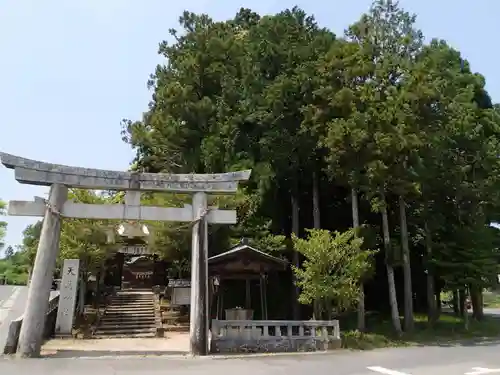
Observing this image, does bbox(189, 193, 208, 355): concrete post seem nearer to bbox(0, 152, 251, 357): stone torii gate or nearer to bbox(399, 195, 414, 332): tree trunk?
bbox(0, 152, 251, 357): stone torii gate

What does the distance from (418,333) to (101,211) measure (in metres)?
13.9

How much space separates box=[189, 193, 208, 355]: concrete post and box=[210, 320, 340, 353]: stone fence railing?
0.73 metres

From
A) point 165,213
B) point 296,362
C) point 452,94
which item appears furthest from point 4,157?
point 452,94

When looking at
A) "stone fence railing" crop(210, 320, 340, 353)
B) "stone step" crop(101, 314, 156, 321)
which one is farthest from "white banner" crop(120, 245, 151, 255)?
"stone fence railing" crop(210, 320, 340, 353)

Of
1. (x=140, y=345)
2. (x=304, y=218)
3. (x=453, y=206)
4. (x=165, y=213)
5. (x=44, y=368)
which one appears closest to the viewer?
(x=44, y=368)

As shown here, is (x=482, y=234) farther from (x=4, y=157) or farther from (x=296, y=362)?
(x=4, y=157)

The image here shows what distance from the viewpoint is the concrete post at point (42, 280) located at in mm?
11672

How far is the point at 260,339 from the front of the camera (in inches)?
531

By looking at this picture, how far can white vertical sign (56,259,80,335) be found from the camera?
16.7 meters

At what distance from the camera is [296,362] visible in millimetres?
11398

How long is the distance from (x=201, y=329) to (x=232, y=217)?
11.5 feet

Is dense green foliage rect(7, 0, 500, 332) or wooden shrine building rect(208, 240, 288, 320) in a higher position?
dense green foliage rect(7, 0, 500, 332)

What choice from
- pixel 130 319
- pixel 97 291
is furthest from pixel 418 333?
pixel 97 291

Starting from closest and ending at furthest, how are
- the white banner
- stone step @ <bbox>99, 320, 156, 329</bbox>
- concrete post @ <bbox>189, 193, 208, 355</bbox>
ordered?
concrete post @ <bbox>189, 193, 208, 355</bbox> < stone step @ <bbox>99, 320, 156, 329</bbox> < the white banner
